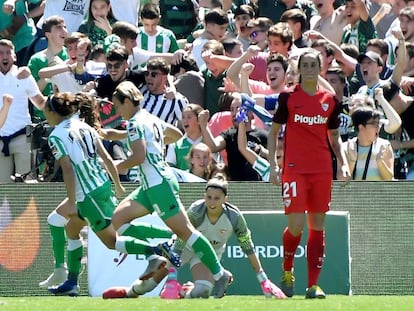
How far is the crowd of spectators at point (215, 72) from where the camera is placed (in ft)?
47.8

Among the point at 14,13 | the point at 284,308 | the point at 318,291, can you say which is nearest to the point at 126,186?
the point at 318,291

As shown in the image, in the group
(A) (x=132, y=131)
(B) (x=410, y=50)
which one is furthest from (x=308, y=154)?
(B) (x=410, y=50)

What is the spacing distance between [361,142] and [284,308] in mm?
4409

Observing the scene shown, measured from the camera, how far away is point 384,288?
1365 centimetres

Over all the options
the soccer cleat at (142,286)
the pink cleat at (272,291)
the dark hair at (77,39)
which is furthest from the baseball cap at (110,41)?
the pink cleat at (272,291)

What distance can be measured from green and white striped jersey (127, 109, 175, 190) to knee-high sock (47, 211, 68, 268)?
1.01 metres

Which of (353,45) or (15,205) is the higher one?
(353,45)

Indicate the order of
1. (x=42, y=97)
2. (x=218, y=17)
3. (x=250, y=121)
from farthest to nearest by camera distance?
(x=218, y=17) < (x=42, y=97) < (x=250, y=121)

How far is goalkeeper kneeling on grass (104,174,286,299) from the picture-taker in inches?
468

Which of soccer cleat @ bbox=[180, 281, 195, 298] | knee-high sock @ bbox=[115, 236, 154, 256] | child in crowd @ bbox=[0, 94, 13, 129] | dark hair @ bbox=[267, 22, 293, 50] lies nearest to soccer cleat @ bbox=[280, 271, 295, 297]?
soccer cleat @ bbox=[180, 281, 195, 298]

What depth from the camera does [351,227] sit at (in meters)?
13.7

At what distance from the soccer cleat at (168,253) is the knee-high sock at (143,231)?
0.42 meters

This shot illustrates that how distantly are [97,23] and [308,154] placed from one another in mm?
6785

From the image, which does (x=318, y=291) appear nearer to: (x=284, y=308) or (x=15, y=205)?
(x=284, y=308)
